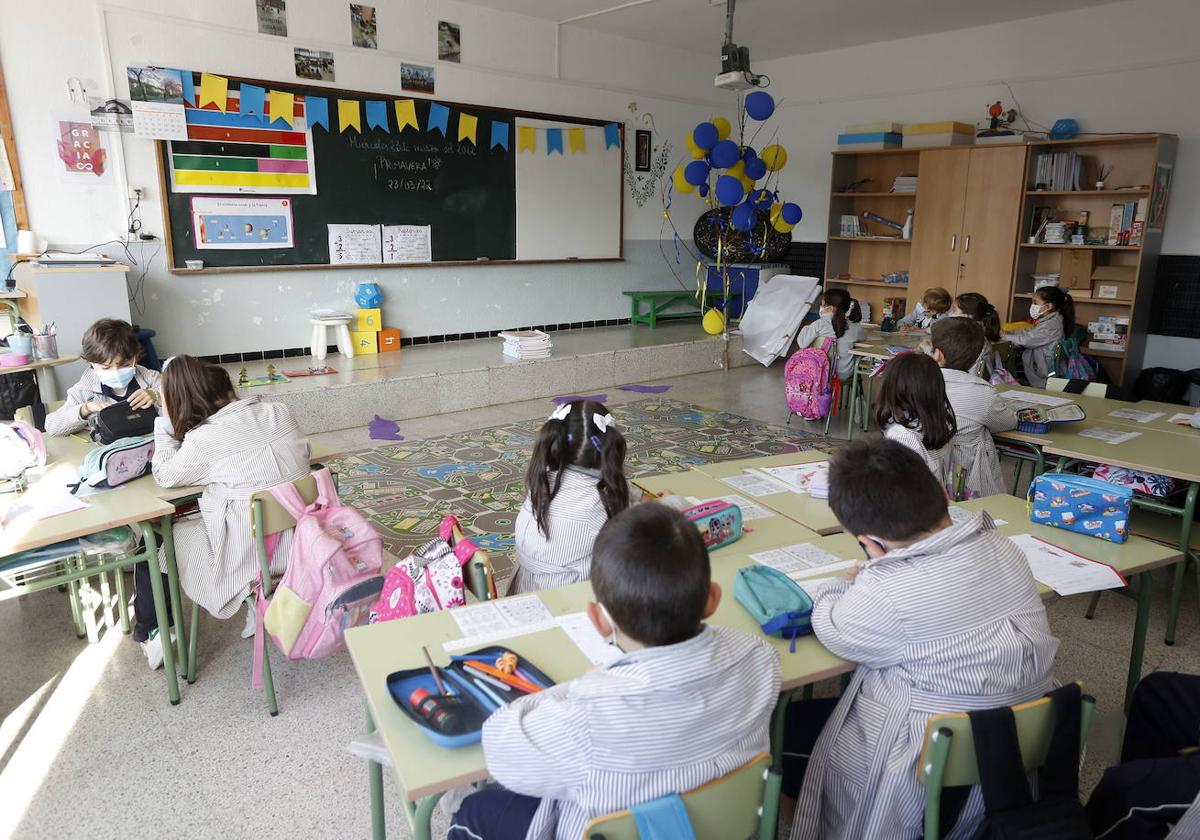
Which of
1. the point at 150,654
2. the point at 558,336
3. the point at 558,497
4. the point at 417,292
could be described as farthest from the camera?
the point at 558,336

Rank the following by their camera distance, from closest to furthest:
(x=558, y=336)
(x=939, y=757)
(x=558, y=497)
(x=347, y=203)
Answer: (x=939, y=757) → (x=558, y=497) → (x=347, y=203) → (x=558, y=336)

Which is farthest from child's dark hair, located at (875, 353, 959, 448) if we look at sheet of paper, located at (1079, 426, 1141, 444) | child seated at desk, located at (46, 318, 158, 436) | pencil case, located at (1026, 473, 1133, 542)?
child seated at desk, located at (46, 318, 158, 436)

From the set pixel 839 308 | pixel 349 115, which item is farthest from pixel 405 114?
pixel 839 308

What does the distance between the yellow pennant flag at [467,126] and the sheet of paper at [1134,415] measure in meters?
5.19

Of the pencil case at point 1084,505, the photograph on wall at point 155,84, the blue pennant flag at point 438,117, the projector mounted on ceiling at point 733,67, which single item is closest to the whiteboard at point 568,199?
the blue pennant flag at point 438,117

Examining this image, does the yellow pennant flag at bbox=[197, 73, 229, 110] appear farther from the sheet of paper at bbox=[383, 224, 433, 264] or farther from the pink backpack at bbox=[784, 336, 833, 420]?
the pink backpack at bbox=[784, 336, 833, 420]

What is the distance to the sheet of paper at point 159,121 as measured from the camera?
204 inches

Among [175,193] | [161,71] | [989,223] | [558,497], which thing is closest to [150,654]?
[558,497]

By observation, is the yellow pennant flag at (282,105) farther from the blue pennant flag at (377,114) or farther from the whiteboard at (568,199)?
the whiteboard at (568,199)

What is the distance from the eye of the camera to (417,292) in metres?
6.84

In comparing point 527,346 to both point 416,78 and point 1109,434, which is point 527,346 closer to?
point 416,78

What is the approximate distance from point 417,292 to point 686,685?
6089 millimetres

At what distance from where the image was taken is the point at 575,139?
7.52 m

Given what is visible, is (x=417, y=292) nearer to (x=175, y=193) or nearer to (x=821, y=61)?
(x=175, y=193)
